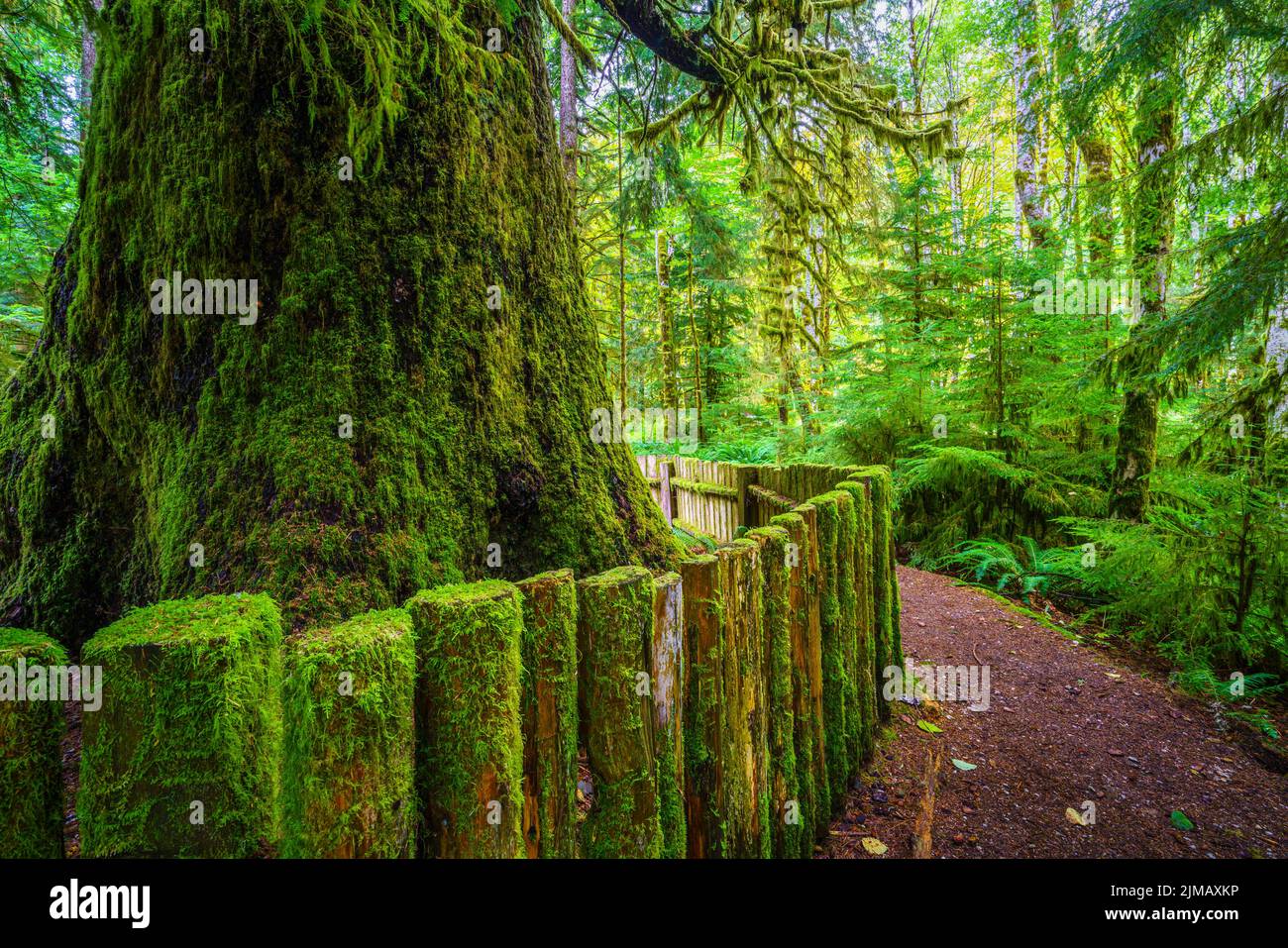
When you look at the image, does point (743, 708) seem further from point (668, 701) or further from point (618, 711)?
point (618, 711)

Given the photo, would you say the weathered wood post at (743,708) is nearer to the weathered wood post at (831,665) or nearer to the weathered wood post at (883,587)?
the weathered wood post at (831,665)

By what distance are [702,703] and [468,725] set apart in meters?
0.92

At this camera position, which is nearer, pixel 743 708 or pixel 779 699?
pixel 743 708

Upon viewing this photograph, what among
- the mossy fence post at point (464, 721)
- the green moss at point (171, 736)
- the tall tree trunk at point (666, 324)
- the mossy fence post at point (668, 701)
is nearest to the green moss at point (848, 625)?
the mossy fence post at point (668, 701)

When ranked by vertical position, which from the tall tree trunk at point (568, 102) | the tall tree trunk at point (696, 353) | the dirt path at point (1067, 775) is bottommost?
the dirt path at point (1067, 775)

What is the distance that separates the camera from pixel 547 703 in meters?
1.61

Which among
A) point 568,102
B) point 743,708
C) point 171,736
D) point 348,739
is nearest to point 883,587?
point 743,708

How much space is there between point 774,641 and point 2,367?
33.4 ft

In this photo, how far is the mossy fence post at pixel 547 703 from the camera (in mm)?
1583

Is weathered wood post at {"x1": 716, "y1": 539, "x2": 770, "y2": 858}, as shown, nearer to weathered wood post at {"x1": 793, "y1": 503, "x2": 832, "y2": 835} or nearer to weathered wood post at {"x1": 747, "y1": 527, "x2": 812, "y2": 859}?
weathered wood post at {"x1": 747, "y1": 527, "x2": 812, "y2": 859}

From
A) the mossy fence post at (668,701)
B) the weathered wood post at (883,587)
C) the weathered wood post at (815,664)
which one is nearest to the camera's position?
the mossy fence post at (668,701)

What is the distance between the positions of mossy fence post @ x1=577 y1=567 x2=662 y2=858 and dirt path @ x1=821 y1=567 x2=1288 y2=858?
1411 millimetres
